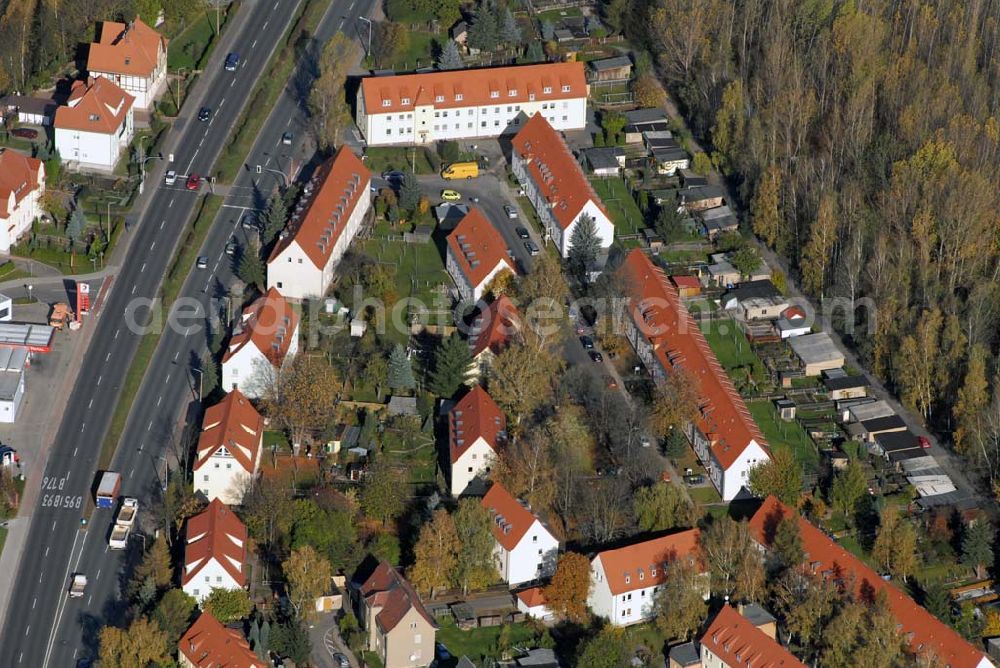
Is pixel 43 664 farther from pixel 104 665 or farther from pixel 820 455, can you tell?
pixel 820 455

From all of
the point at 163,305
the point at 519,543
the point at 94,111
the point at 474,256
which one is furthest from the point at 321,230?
the point at 519,543

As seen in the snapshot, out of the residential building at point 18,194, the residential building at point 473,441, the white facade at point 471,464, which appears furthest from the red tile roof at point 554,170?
the residential building at point 18,194

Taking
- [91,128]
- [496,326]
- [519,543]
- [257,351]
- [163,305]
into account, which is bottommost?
[163,305]

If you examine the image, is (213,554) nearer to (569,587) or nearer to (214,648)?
(214,648)

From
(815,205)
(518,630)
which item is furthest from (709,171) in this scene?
(518,630)

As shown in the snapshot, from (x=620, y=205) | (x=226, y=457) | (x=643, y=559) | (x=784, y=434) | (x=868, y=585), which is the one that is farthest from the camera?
(x=620, y=205)

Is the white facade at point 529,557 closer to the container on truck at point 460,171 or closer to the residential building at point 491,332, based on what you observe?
the residential building at point 491,332
